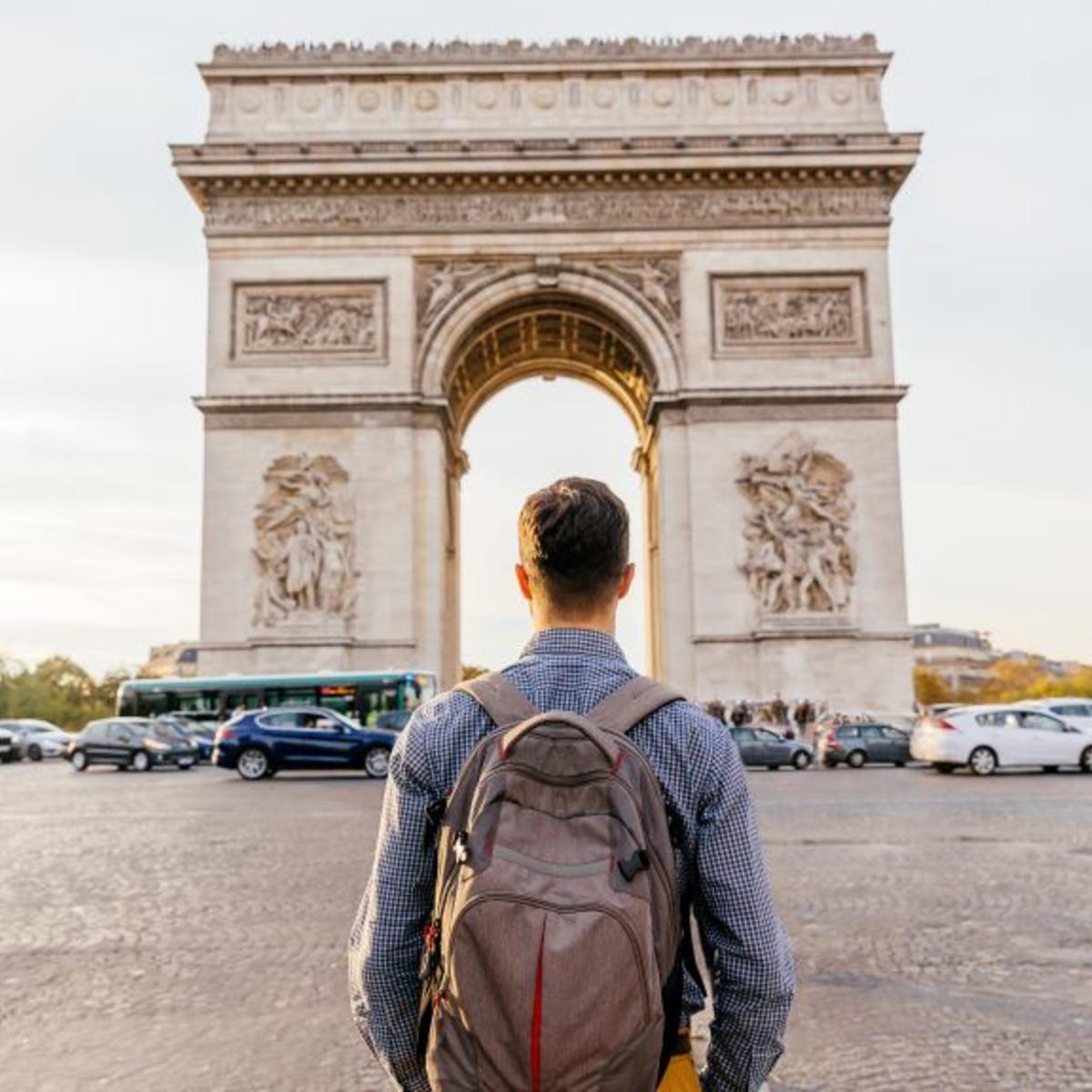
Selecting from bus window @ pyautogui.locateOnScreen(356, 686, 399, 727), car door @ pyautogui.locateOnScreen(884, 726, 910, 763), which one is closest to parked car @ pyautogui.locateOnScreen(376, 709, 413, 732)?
bus window @ pyautogui.locateOnScreen(356, 686, 399, 727)

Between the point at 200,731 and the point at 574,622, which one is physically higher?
the point at 574,622

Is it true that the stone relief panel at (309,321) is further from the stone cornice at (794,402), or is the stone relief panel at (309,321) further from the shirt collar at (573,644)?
the shirt collar at (573,644)

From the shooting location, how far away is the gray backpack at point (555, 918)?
1.74 metres

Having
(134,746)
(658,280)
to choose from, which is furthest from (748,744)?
(134,746)

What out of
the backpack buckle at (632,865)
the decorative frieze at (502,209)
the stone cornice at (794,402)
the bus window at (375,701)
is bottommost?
the bus window at (375,701)

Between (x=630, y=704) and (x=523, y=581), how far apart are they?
13.8 inches

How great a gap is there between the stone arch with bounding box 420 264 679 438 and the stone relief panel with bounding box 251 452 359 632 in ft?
9.55

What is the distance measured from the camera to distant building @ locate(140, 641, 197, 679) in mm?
91750

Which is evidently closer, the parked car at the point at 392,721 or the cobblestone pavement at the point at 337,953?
the cobblestone pavement at the point at 337,953

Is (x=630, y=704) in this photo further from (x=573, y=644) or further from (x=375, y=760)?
(x=375, y=760)

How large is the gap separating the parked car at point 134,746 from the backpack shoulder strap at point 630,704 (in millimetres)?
24424

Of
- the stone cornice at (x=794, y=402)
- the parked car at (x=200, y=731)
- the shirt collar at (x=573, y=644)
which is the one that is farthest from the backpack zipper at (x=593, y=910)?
the parked car at (x=200, y=731)

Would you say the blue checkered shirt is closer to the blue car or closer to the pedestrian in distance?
the pedestrian in distance

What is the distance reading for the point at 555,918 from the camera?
1.73 m
